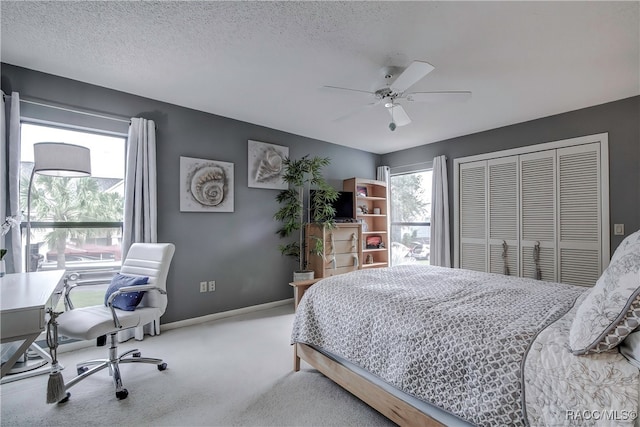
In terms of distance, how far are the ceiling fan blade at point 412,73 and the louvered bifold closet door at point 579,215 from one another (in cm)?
260

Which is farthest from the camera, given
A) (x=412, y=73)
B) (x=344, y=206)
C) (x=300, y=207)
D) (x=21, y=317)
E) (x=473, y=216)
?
(x=344, y=206)

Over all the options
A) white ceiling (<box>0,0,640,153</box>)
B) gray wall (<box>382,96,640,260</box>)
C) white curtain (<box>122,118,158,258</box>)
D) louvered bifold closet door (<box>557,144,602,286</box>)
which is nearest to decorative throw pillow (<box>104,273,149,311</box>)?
white curtain (<box>122,118,158,258</box>)

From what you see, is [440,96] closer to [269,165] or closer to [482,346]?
[482,346]

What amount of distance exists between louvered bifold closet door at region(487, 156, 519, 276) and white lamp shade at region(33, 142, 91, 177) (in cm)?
462

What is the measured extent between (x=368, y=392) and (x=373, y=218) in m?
3.97

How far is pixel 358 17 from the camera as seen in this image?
1864 mm

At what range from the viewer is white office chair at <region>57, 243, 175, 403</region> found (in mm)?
1972

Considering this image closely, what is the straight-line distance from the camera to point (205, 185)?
3.54 metres

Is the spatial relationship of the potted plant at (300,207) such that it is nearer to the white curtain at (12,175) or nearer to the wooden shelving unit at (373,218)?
the wooden shelving unit at (373,218)

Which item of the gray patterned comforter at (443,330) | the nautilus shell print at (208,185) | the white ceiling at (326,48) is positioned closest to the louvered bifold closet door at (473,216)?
the white ceiling at (326,48)

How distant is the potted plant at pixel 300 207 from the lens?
4125 mm

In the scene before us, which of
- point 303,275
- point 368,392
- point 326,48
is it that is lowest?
point 368,392

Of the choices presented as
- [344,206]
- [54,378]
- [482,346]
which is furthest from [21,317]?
[344,206]

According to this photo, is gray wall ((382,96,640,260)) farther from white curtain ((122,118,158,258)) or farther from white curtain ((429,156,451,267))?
white curtain ((122,118,158,258))
